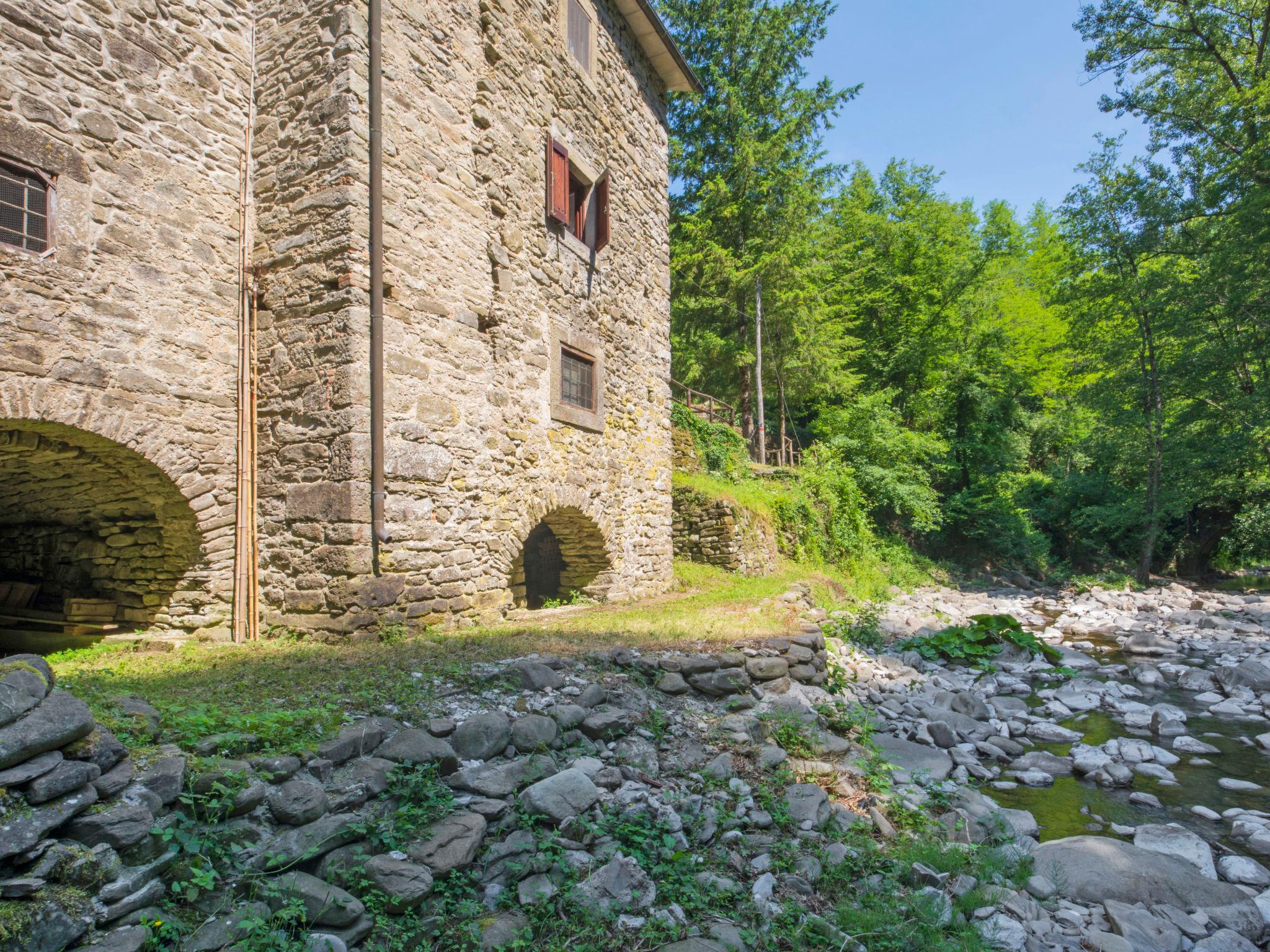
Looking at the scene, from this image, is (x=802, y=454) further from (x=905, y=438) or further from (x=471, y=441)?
(x=471, y=441)

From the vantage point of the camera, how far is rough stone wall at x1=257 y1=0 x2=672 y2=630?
224 inches

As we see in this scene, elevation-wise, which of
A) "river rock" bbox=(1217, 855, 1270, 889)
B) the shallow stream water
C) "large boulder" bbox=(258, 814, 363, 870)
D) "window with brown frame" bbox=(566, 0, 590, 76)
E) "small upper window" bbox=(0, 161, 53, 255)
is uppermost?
"window with brown frame" bbox=(566, 0, 590, 76)

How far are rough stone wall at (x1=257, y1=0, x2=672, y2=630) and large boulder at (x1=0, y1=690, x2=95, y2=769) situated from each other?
3174 mm

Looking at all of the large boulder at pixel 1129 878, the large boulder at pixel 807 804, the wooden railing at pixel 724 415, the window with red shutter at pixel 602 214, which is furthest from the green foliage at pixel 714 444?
the large boulder at pixel 1129 878

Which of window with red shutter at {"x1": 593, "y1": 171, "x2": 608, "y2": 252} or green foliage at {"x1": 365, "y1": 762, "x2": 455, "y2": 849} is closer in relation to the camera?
green foliage at {"x1": 365, "y1": 762, "x2": 455, "y2": 849}

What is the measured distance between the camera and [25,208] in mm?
4711

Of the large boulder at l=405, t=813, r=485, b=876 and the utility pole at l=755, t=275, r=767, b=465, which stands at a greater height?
the utility pole at l=755, t=275, r=767, b=465

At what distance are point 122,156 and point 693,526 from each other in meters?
9.61

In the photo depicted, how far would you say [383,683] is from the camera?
160 inches

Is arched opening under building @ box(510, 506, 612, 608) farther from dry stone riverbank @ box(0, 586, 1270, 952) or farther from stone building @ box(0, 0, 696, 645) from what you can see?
dry stone riverbank @ box(0, 586, 1270, 952)

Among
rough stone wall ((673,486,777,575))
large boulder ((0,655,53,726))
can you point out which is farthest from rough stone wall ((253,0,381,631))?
rough stone wall ((673,486,777,575))

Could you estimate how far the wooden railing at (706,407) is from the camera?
15906 millimetres

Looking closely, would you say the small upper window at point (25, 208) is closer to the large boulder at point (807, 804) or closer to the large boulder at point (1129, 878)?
the large boulder at point (807, 804)

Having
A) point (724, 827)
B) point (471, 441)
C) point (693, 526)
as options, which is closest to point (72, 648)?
point (471, 441)
